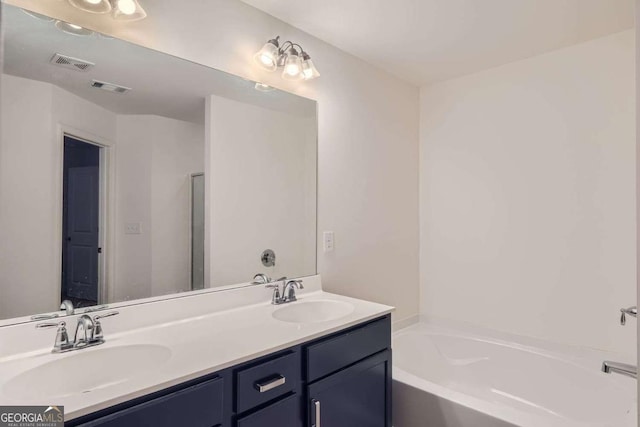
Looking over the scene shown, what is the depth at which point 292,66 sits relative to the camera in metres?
1.91

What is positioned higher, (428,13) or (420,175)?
(428,13)

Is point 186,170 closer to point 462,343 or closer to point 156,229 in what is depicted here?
point 156,229

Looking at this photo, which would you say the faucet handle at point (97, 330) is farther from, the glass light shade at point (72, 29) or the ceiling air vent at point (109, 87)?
the glass light shade at point (72, 29)

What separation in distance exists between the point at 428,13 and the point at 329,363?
5.95 feet

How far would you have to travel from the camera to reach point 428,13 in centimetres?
186

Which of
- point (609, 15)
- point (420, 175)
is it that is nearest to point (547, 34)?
point (609, 15)

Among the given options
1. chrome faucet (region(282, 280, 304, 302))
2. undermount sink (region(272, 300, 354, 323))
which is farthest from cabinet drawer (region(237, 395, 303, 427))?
chrome faucet (region(282, 280, 304, 302))

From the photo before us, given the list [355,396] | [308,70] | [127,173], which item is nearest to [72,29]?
[127,173]

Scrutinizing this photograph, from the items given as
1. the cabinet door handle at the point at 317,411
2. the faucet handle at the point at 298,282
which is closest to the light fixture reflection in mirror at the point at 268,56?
the faucet handle at the point at 298,282

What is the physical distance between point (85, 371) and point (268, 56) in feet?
5.21

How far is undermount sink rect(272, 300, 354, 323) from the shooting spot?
1.77 m

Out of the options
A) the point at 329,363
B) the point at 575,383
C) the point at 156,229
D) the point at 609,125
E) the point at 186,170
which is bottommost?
the point at 575,383

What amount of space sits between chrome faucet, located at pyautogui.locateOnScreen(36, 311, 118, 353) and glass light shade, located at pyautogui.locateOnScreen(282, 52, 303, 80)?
1.47 metres

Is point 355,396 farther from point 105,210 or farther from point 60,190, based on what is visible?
point 60,190
